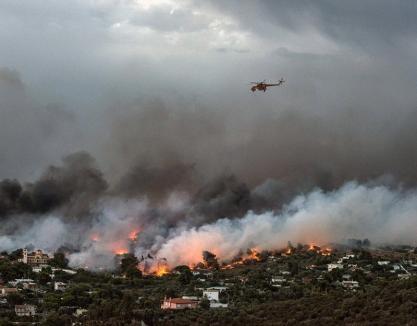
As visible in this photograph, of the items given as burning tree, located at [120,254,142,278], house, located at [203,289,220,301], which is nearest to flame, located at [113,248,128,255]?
burning tree, located at [120,254,142,278]

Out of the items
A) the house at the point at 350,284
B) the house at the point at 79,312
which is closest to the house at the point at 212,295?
the house at the point at 79,312

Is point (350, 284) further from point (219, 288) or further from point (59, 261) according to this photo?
point (59, 261)

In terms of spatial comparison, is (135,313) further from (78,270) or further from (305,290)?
(78,270)

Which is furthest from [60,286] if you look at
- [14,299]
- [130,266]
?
[130,266]

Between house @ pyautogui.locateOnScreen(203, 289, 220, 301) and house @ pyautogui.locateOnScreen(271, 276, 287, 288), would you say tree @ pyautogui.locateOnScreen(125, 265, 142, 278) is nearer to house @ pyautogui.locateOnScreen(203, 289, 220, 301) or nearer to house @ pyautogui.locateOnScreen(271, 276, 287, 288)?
house @ pyautogui.locateOnScreen(271, 276, 287, 288)

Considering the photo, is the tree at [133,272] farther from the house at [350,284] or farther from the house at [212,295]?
the house at [350,284]
